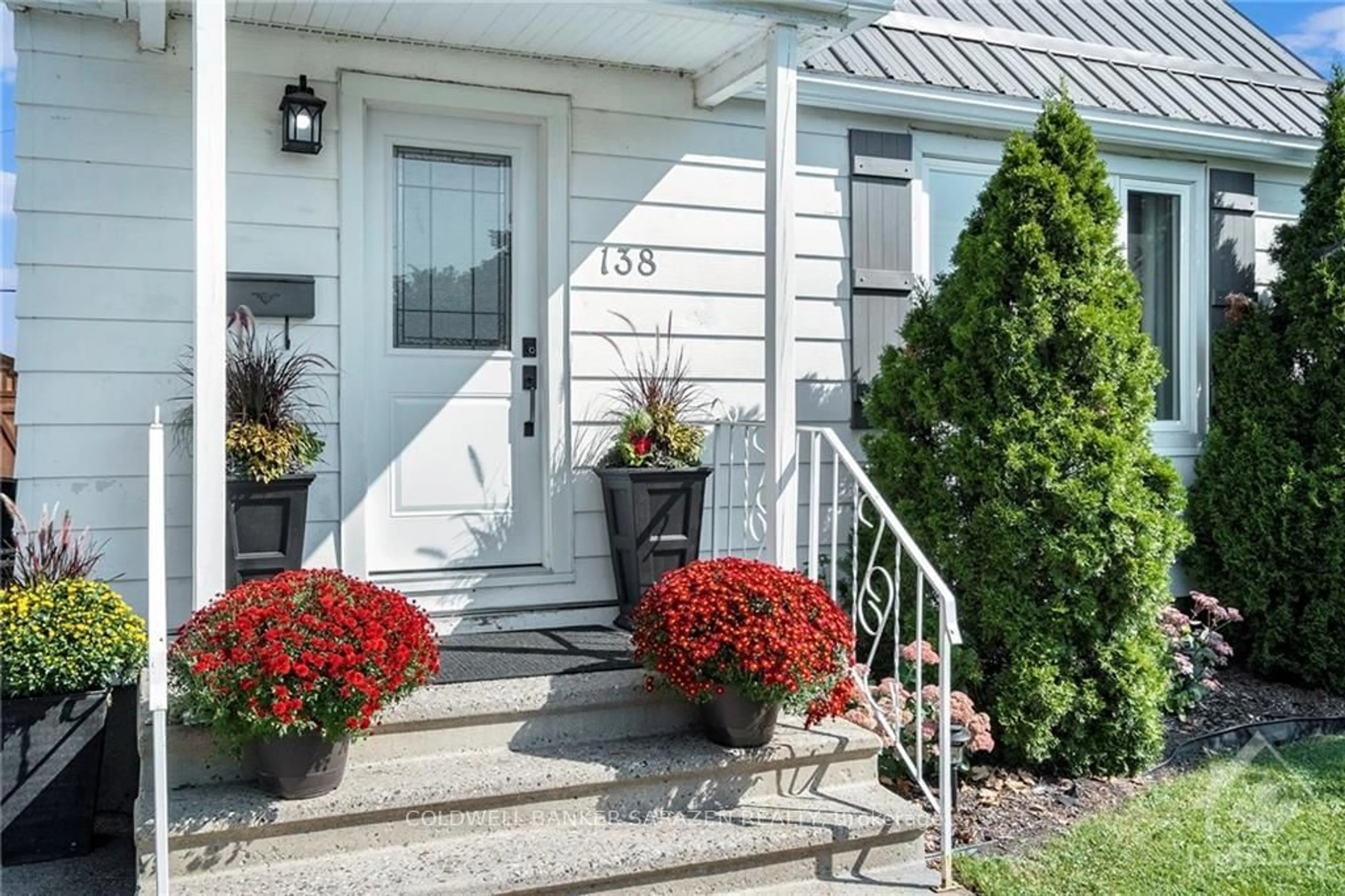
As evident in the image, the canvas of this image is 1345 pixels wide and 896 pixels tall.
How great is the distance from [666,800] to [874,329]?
2.40 meters

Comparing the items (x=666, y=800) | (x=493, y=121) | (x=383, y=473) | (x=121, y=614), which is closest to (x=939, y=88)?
(x=493, y=121)

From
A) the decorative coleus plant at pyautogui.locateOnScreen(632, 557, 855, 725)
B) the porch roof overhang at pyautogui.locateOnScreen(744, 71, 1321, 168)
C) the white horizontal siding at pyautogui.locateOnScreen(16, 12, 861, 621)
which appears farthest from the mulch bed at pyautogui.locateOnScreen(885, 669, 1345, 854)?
the porch roof overhang at pyautogui.locateOnScreen(744, 71, 1321, 168)

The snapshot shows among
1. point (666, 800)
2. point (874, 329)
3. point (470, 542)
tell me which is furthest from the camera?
point (874, 329)

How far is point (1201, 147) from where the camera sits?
5.28m

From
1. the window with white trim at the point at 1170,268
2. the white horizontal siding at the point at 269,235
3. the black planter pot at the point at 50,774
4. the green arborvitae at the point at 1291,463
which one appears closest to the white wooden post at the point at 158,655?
the black planter pot at the point at 50,774

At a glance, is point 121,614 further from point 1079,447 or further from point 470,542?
point 1079,447

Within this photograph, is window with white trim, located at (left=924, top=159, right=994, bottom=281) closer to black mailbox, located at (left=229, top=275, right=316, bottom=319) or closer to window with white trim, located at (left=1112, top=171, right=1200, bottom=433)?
window with white trim, located at (left=1112, top=171, right=1200, bottom=433)

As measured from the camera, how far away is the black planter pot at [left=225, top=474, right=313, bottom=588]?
11.4 ft

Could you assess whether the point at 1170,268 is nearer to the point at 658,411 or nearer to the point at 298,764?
the point at 658,411

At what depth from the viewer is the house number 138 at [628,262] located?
426 cm

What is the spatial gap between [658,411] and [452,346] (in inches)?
32.5

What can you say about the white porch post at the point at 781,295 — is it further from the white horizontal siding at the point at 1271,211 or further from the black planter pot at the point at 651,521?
the white horizontal siding at the point at 1271,211

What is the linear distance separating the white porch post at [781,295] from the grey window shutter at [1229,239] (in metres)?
2.86

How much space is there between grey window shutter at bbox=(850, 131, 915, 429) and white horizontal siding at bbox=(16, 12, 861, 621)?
0.16 meters
